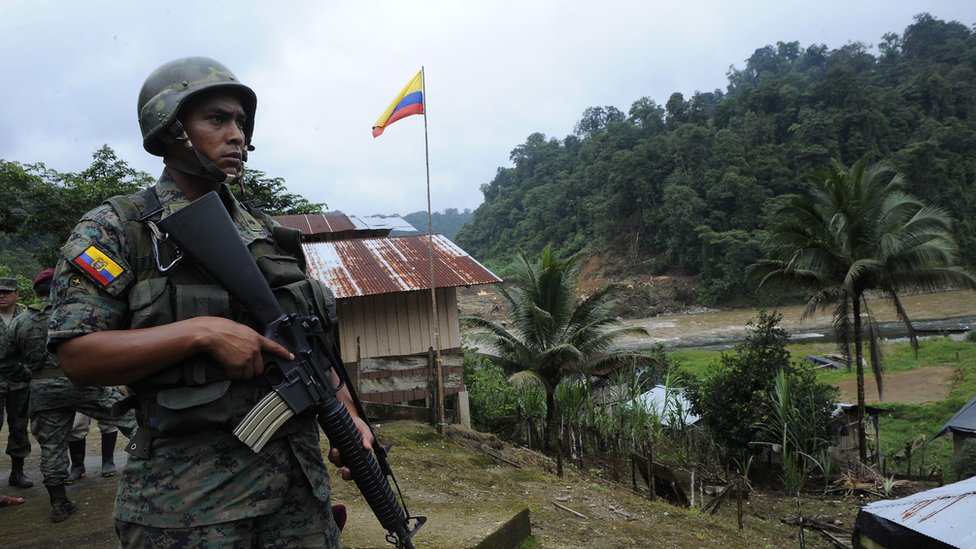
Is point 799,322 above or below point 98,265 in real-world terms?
below

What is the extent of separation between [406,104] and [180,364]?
314 inches

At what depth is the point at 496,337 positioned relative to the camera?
507 inches

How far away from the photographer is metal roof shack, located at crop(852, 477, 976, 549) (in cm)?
635

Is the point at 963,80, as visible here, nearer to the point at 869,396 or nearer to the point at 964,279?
the point at 869,396

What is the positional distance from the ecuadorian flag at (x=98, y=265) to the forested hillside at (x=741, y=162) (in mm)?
35269

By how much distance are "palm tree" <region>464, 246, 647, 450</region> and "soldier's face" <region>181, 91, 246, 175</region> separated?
10854 mm

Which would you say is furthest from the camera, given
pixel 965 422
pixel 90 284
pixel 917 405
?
pixel 917 405

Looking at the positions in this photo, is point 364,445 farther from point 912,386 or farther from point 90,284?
point 912,386

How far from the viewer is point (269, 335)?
1.53m

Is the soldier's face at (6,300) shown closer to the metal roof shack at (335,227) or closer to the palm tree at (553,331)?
the metal roof shack at (335,227)

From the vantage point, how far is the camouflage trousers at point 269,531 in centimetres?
139

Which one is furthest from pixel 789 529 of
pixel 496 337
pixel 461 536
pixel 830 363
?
pixel 830 363

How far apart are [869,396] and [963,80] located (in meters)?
44.8

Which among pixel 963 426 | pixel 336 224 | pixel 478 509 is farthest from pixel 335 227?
pixel 963 426
